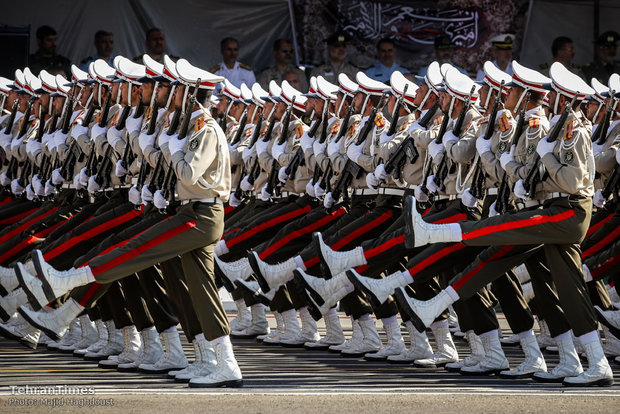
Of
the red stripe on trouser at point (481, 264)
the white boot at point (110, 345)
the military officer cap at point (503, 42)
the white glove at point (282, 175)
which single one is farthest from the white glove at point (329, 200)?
the military officer cap at point (503, 42)

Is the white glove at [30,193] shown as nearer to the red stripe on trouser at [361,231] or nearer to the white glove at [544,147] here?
the red stripe on trouser at [361,231]

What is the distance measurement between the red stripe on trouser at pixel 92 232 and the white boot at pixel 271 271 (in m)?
1.47

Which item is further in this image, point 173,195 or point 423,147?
point 423,147

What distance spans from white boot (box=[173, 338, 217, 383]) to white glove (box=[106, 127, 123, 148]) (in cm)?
200

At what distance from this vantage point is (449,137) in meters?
9.70

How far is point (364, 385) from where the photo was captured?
28.5ft

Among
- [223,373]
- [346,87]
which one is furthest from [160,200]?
[346,87]

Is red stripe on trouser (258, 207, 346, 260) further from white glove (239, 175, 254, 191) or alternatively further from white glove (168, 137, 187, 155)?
white glove (168, 137, 187, 155)

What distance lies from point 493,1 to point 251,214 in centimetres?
547

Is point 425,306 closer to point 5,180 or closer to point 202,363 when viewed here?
point 202,363

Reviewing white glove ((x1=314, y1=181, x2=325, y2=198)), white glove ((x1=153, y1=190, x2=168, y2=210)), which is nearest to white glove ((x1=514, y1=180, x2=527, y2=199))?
white glove ((x1=153, y1=190, x2=168, y2=210))

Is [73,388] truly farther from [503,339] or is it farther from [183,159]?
[503,339]

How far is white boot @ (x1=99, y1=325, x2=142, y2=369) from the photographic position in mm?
9625

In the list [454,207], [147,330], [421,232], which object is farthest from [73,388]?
[454,207]
